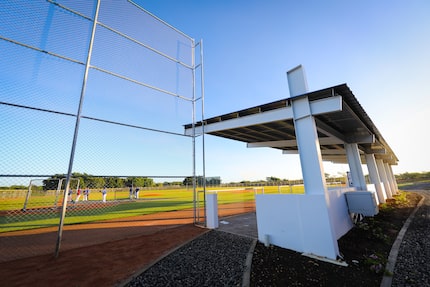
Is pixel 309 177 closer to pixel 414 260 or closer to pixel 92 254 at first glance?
pixel 414 260

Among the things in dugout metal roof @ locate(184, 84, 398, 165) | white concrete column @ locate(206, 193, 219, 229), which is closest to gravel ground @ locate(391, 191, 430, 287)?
dugout metal roof @ locate(184, 84, 398, 165)

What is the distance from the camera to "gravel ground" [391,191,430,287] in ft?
11.6

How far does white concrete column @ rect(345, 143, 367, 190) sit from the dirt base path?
8.31 m

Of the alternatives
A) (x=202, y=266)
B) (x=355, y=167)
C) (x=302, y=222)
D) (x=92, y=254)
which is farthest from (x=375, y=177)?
(x=92, y=254)

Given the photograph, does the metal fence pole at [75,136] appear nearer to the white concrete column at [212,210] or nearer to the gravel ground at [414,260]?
the white concrete column at [212,210]

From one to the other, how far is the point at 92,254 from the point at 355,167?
12.0 m

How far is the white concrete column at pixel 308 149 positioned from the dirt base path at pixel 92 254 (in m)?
4.64

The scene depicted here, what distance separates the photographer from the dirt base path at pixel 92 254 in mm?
3779

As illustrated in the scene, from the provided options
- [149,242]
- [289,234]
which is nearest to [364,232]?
[289,234]

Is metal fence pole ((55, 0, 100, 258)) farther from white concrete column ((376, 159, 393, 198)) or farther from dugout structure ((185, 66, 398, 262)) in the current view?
white concrete column ((376, 159, 393, 198))

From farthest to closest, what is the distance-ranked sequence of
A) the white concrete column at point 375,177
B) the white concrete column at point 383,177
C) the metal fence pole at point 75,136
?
the white concrete column at point 383,177 < the white concrete column at point 375,177 < the metal fence pole at point 75,136

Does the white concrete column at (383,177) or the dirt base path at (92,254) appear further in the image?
the white concrete column at (383,177)

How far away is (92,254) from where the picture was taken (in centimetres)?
514

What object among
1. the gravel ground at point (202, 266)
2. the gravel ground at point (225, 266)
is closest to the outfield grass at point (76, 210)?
the gravel ground at point (202, 266)
